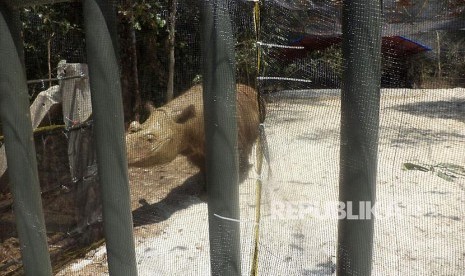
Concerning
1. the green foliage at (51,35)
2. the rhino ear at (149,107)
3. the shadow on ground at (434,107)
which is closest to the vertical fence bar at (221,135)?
the shadow on ground at (434,107)

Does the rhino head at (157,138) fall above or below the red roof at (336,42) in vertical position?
below

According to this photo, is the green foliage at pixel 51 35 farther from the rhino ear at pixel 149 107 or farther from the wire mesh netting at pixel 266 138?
the rhino ear at pixel 149 107

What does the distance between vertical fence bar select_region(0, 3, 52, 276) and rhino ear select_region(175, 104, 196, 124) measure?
2.66ft

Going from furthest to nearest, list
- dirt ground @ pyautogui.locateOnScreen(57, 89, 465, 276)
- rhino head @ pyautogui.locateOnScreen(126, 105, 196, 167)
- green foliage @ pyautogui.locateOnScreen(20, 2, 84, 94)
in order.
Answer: rhino head @ pyautogui.locateOnScreen(126, 105, 196, 167) < green foliage @ pyautogui.locateOnScreen(20, 2, 84, 94) < dirt ground @ pyautogui.locateOnScreen(57, 89, 465, 276)

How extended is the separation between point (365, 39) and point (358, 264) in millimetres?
770

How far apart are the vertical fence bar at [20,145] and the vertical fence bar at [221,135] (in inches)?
40.4

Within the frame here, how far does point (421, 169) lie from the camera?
8.46 ft

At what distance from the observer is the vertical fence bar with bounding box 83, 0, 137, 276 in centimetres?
195

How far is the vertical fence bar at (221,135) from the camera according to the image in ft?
5.90

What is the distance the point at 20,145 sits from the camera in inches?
93.8

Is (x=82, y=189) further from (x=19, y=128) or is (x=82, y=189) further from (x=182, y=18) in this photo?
(x=182, y=18)

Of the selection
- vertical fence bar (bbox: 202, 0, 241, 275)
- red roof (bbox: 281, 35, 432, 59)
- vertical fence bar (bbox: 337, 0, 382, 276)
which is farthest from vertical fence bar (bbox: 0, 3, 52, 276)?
vertical fence bar (bbox: 337, 0, 382, 276)

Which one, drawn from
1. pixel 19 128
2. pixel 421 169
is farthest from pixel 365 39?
pixel 19 128

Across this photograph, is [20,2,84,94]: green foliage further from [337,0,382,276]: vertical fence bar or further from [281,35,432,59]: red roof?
[337,0,382,276]: vertical fence bar
